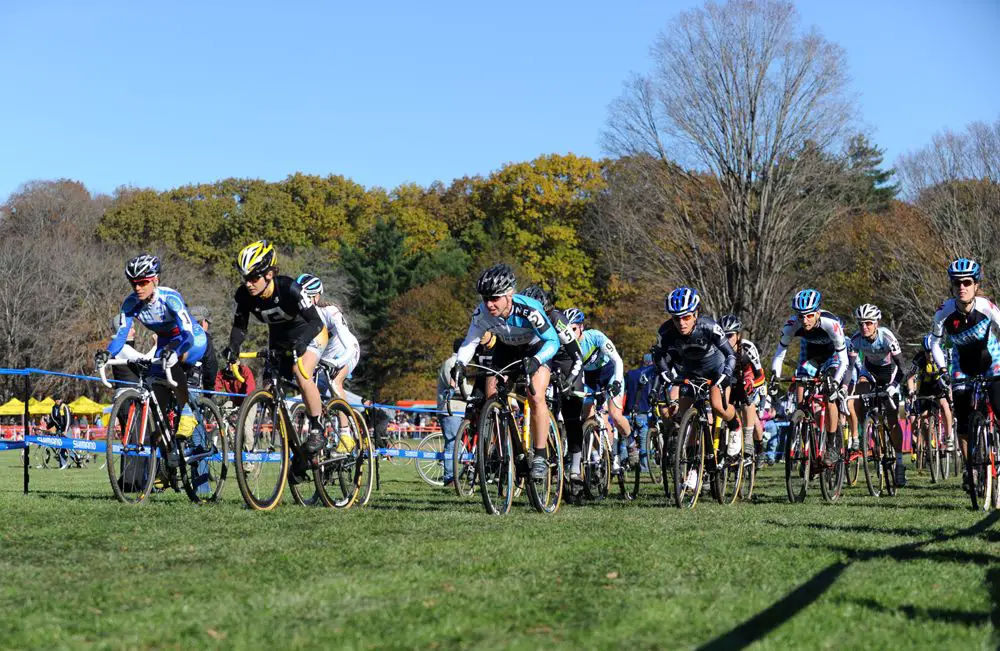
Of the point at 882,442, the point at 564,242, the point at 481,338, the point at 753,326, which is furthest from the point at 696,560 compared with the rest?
the point at 564,242

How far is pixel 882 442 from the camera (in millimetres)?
15367

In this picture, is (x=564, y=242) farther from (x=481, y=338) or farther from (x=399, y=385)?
(x=481, y=338)

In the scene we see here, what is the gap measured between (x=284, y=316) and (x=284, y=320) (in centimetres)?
4

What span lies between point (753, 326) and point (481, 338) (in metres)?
35.5

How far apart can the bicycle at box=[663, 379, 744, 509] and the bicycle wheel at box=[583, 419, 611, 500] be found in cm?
87

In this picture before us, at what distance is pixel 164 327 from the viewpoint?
11.2 meters

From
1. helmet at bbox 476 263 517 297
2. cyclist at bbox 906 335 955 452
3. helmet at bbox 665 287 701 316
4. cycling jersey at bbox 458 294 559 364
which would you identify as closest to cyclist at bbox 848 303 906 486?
cyclist at bbox 906 335 955 452

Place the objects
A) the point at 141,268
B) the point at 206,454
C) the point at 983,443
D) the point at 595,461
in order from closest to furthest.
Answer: the point at 141,268, the point at 206,454, the point at 983,443, the point at 595,461

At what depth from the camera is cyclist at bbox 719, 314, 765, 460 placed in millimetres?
14703

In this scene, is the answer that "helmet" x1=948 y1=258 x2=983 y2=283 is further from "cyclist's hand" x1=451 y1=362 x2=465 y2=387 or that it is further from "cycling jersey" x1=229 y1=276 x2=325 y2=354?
"cycling jersey" x1=229 y1=276 x2=325 y2=354

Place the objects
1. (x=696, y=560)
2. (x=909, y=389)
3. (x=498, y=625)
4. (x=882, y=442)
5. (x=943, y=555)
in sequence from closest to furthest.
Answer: (x=498, y=625)
(x=696, y=560)
(x=943, y=555)
(x=882, y=442)
(x=909, y=389)

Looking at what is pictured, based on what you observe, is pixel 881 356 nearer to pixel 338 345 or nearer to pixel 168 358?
pixel 338 345

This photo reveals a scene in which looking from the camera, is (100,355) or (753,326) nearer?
(100,355)

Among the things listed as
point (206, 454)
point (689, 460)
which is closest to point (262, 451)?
point (206, 454)
